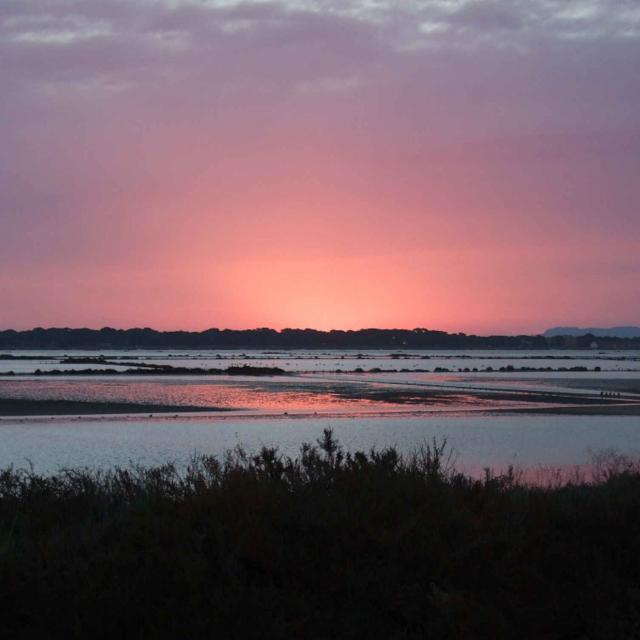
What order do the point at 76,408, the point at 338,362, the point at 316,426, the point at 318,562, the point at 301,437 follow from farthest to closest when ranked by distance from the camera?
the point at 338,362 < the point at 76,408 < the point at 316,426 < the point at 301,437 < the point at 318,562

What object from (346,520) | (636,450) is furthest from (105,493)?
(636,450)

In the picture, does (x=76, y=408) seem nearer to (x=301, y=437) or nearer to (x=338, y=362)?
(x=301, y=437)

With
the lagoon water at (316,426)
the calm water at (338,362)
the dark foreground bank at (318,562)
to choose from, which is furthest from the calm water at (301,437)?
the calm water at (338,362)

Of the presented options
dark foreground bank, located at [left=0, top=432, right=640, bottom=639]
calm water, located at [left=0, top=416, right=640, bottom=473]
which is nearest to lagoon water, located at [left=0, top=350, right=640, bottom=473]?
calm water, located at [left=0, top=416, right=640, bottom=473]

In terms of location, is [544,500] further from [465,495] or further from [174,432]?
[174,432]

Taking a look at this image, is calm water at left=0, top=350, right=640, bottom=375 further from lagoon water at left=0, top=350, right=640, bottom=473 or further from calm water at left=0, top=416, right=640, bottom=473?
calm water at left=0, top=416, right=640, bottom=473

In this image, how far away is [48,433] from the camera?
2697cm

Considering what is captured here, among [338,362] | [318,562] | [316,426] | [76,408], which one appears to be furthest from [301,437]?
[338,362]

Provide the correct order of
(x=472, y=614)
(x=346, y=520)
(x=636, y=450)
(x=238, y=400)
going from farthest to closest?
(x=238, y=400) → (x=636, y=450) → (x=346, y=520) → (x=472, y=614)

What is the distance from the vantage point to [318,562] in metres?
7.32

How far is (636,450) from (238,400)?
23.5m

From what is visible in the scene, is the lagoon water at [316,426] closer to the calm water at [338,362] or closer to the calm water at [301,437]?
the calm water at [301,437]

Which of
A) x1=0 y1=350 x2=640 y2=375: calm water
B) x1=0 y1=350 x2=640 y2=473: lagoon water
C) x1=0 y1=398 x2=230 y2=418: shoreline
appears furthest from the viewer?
x1=0 y1=350 x2=640 y2=375: calm water

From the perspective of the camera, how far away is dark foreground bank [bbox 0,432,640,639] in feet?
21.4
